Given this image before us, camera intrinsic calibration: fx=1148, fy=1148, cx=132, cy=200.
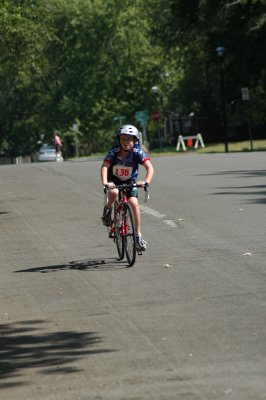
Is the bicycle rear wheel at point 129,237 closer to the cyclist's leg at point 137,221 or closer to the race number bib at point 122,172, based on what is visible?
the cyclist's leg at point 137,221

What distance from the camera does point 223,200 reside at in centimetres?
2133

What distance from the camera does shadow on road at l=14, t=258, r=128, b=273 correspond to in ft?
42.4

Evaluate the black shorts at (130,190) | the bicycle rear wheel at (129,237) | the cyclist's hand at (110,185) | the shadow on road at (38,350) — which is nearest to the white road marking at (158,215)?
the black shorts at (130,190)

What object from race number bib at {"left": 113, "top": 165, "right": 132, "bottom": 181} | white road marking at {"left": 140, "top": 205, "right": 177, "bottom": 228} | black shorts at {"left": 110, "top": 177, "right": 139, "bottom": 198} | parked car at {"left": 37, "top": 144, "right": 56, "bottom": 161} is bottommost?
parked car at {"left": 37, "top": 144, "right": 56, "bottom": 161}

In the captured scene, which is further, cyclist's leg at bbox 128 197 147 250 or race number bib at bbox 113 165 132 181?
race number bib at bbox 113 165 132 181

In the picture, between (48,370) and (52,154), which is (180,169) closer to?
(48,370)

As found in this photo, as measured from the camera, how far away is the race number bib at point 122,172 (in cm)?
1320

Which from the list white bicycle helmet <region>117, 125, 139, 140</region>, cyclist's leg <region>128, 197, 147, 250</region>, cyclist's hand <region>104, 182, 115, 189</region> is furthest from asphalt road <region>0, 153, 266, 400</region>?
white bicycle helmet <region>117, 125, 139, 140</region>

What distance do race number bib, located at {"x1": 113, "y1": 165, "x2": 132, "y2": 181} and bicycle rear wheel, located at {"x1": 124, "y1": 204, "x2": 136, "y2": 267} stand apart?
34 centimetres

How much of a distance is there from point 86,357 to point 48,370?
1.45 feet

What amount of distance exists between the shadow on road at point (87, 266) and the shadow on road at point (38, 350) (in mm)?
3484

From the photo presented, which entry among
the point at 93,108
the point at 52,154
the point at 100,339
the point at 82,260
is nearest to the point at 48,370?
the point at 100,339

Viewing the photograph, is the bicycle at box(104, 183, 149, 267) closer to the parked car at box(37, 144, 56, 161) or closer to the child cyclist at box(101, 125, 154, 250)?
the child cyclist at box(101, 125, 154, 250)

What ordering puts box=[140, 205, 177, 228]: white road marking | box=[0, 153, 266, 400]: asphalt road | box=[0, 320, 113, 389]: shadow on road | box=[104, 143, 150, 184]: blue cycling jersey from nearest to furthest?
box=[0, 153, 266, 400]: asphalt road < box=[0, 320, 113, 389]: shadow on road < box=[104, 143, 150, 184]: blue cycling jersey < box=[140, 205, 177, 228]: white road marking
